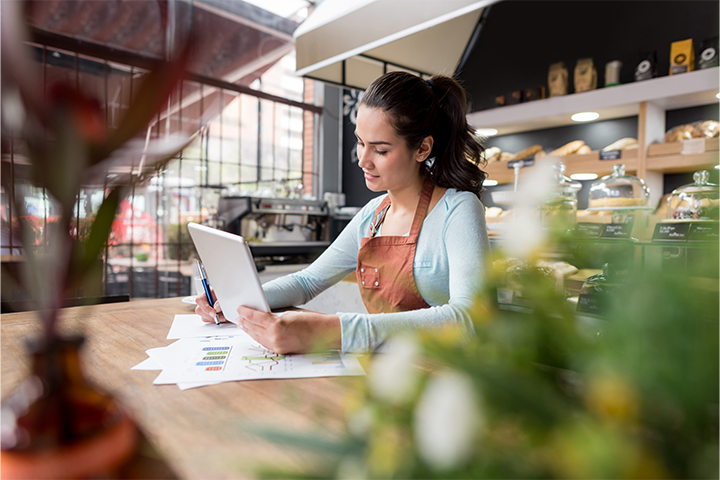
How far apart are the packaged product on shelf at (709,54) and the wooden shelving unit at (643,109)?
0.17 ft

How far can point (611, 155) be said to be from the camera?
295 centimetres

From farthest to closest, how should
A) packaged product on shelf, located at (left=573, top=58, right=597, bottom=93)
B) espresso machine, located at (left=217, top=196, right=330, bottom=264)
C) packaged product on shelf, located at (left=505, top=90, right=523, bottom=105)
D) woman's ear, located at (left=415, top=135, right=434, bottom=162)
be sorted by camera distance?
espresso machine, located at (left=217, top=196, right=330, bottom=264), packaged product on shelf, located at (left=505, top=90, right=523, bottom=105), packaged product on shelf, located at (left=573, top=58, right=597, bottom=93), woman's ear, located at (left=415, top=135, right=434, bottom=162)

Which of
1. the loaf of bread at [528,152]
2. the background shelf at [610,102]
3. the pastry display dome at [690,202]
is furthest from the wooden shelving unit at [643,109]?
the pastry display dome at [690,202]

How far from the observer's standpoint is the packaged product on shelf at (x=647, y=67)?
9.37 feet

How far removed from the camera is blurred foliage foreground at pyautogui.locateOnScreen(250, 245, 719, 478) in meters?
0.21

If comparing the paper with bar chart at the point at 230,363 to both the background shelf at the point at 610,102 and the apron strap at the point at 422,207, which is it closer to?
the apron strap at the point at 422,207

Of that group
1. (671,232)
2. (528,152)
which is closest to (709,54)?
(528,152)

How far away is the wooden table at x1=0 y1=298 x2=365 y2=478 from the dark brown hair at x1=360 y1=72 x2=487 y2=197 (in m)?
0.85

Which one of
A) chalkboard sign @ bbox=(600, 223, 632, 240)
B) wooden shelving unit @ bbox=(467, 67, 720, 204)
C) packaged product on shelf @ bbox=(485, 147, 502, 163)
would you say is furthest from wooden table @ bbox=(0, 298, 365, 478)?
packaged product on shelf @ bbox=(485, 147, 502, 163)

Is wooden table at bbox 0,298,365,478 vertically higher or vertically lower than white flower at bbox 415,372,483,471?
lower

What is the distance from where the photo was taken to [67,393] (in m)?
0.38

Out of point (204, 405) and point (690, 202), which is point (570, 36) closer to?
point (690, 202)

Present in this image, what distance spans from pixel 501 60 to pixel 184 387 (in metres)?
4.11

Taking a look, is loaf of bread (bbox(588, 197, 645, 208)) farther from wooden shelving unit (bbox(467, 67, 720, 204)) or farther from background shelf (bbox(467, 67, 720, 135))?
background shelf (bbox(467, 67, 720, 135))
